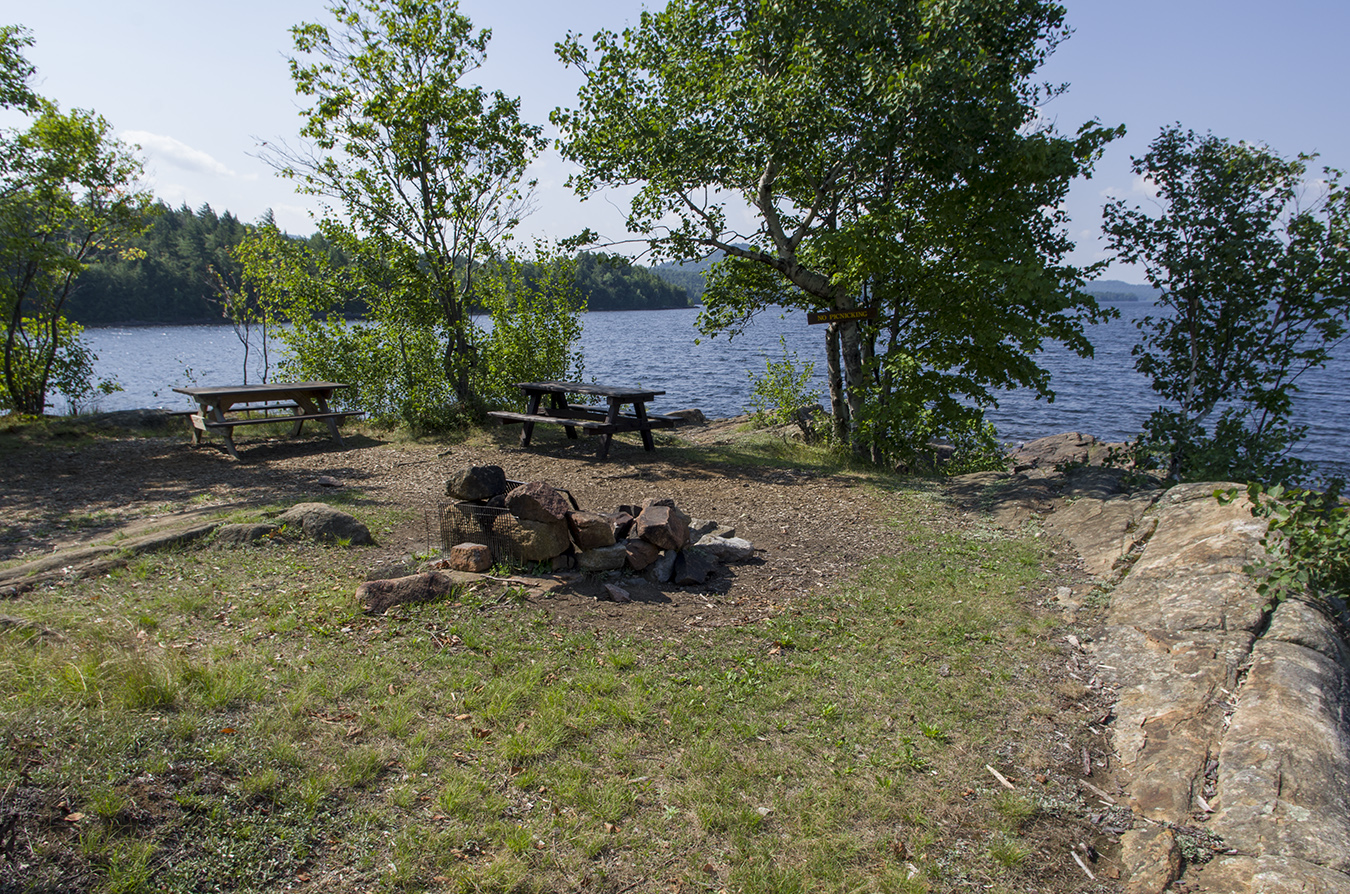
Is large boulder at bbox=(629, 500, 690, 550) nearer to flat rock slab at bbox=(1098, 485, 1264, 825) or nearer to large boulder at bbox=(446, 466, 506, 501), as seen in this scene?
large boulder at bbox=(446, 466, 506, 501)

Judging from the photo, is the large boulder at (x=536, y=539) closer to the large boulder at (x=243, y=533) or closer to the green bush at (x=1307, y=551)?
the large boulder at (x=243, y=533)

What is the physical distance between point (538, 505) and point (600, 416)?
6.15 meters

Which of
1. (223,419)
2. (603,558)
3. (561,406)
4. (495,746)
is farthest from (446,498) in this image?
(495,746)

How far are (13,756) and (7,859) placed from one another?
19.0 inches

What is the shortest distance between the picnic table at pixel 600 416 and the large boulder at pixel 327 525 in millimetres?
4471

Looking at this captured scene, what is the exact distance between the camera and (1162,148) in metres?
8.97

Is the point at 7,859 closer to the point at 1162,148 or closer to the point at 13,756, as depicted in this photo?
the point at 13,756

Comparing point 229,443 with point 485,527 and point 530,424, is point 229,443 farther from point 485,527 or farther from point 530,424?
point 485,527

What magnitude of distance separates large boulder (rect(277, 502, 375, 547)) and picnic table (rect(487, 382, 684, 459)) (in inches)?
176

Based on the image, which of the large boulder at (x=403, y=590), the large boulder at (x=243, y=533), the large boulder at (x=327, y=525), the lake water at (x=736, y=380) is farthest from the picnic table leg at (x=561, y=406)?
the large boulder at (x=403, y=590)

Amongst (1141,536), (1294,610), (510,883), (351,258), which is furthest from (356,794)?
(351,258)

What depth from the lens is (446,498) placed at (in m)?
8.27

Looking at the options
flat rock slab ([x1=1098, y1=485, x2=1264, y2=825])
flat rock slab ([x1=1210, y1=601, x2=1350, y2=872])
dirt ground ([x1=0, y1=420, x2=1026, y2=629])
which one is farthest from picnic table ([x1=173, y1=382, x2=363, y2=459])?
flat rock slab ([x1=1210, y1=601, x2=1350, y2=872])

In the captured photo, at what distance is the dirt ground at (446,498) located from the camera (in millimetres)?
5750
